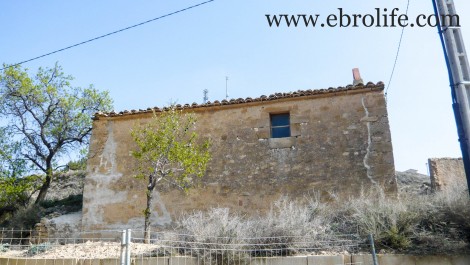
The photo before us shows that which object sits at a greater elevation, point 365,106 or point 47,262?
point 365,106

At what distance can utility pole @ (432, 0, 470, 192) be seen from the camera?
6.28m

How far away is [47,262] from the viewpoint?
8242 mm

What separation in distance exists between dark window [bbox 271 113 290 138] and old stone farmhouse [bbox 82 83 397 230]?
0.09 ft

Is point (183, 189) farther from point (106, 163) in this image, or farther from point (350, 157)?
point (350, 157)

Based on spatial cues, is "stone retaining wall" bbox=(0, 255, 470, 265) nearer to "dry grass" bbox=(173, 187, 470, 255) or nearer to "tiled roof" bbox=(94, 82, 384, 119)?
"dry grass" bbox=(173, 187, 470, 255)

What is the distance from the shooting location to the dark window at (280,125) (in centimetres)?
1234

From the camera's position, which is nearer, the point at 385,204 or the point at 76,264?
the point at 76,264

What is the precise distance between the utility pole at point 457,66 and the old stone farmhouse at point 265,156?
4656 millimetres

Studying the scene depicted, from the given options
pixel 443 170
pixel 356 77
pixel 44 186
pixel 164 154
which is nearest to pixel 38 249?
Result: pixel 164 154

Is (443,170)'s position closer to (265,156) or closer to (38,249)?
(265,156)

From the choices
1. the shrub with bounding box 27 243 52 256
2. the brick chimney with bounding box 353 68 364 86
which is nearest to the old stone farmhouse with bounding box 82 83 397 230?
the brick chimney with bounding box 353 68 364 86

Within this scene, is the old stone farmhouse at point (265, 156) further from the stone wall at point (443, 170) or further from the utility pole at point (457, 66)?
the utility pole at point (457, 66)

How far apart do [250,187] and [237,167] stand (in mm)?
703

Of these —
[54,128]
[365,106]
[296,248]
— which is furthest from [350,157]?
[54,128]
